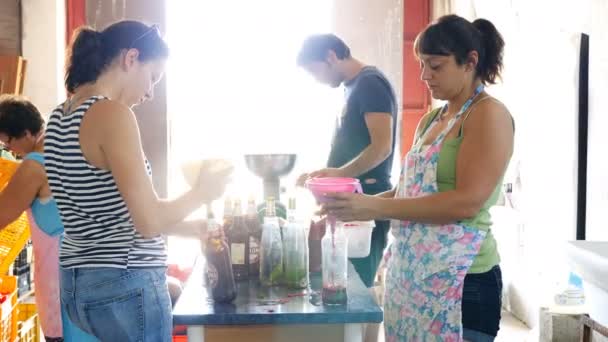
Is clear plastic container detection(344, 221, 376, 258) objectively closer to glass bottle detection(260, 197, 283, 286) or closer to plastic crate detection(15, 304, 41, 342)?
glass bottle detection(260, 197, 283, 286)

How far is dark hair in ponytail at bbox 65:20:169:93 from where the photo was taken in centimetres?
133

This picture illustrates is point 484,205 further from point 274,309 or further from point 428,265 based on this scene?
point 274,309

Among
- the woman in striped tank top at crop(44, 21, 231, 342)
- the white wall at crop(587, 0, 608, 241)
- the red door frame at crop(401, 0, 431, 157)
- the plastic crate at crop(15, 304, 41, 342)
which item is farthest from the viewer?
the red door frame at crop(401, 0, 431, 157)

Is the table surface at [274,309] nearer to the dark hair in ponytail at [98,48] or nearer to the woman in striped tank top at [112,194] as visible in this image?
the woman in striped tank top at [112,194]

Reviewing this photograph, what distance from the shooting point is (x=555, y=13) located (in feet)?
9.12

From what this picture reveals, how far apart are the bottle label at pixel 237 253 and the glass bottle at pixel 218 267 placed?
201 mm

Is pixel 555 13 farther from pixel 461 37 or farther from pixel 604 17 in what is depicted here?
pixel 461 37

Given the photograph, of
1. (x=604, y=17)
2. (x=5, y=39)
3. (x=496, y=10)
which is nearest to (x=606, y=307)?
(x=604, y=17)

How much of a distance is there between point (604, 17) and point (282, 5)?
2.66 metres

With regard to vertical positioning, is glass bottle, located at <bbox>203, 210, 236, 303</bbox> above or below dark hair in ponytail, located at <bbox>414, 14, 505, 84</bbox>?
below

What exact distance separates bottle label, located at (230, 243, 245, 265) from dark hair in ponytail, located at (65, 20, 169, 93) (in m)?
0.56

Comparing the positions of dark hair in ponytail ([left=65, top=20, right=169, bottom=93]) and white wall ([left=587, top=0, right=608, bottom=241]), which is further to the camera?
white wall ([left=587, top=0, right=608, bottom=241])

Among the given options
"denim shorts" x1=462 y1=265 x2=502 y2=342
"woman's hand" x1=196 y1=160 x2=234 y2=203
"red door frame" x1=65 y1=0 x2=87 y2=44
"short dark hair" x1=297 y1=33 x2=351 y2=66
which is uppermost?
"red door frame" x1=65 y1=0 x2=87 y2=44

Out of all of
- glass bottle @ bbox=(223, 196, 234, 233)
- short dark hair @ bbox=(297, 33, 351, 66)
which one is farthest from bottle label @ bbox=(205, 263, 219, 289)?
short dark hair @ bbox=(297, 33, 351, 66)
